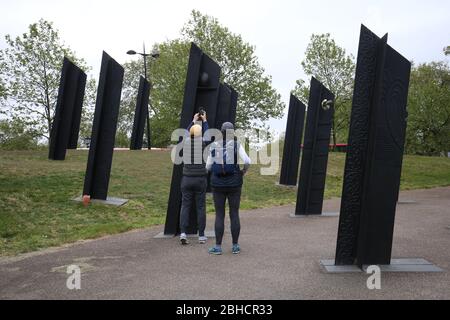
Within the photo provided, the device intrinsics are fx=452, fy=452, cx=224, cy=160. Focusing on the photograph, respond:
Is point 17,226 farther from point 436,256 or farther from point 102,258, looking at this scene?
point 436,256

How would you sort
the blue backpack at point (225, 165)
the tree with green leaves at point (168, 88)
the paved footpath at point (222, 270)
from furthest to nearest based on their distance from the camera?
the tree with green leaves at point (168, 88) → the blue backpack at point (225, 165) → the paved footpath at point (222, 270)

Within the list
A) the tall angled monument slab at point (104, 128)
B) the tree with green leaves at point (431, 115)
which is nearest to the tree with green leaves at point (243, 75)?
the tree with green leaves at point (431, 115)

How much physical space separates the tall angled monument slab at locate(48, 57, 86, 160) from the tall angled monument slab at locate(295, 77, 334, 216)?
769 centimetres

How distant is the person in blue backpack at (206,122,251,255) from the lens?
6277mm

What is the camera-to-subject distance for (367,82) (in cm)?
561

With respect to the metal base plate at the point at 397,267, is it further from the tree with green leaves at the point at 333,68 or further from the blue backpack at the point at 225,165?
the tree with green leaves at the point at 333,68

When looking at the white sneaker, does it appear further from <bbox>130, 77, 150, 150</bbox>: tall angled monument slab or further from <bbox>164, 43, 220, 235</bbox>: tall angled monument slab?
<bbox>130, 77, 150, 150</bbox>: tall angled monument slab

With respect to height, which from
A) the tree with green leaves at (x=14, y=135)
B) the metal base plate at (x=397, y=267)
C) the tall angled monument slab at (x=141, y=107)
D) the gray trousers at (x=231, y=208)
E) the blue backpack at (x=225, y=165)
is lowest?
the metal base plate at (x=397, y=267)

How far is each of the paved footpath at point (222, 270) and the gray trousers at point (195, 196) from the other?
1.18 ft

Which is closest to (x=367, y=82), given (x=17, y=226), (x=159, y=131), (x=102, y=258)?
(x=102, y=258)

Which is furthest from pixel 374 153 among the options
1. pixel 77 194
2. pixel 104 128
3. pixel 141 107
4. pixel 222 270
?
pixel 141 107

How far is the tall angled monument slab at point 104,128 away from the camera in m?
11.7

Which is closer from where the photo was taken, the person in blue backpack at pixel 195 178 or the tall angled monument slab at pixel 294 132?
the person in blue backpack at pixel 195 178

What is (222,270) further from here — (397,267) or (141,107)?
(141,107)
